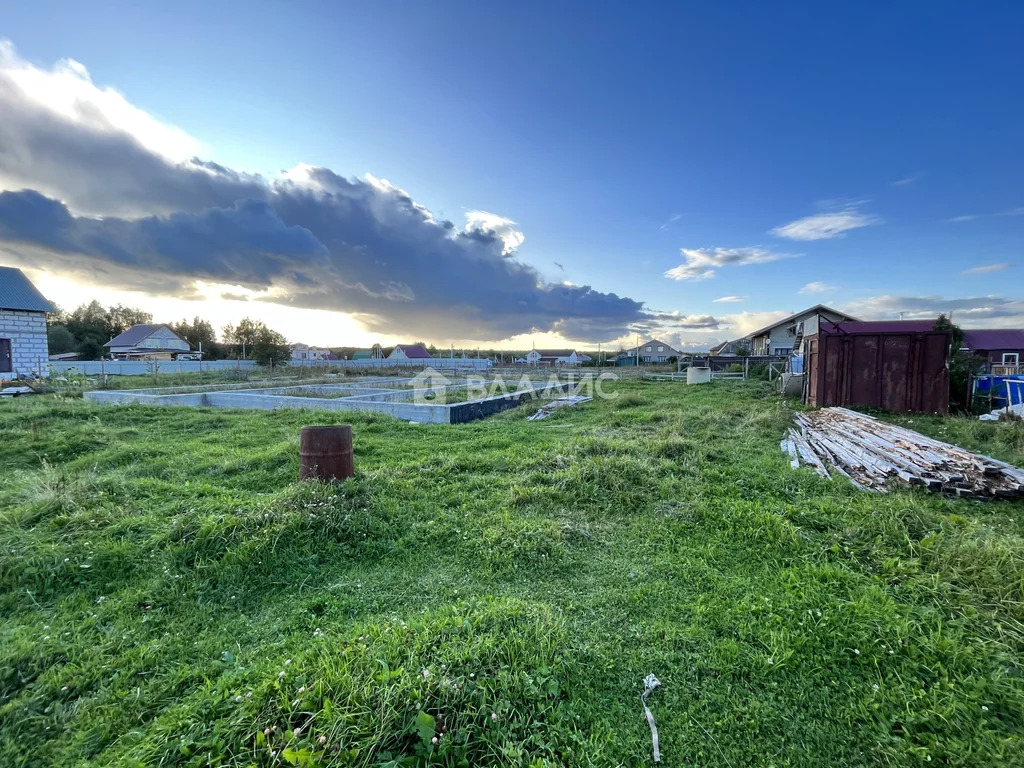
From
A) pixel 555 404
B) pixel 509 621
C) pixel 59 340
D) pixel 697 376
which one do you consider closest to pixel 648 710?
pixel 509 621

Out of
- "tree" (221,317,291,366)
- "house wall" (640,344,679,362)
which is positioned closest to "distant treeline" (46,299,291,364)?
"tree" (221,317,291,366)

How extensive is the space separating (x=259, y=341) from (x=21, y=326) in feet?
46.0

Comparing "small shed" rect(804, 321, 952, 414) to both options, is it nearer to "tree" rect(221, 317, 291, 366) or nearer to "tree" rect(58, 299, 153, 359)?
"tree" rect(221, 317, 291, 366)

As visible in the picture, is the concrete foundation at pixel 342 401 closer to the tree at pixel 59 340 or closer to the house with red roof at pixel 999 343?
the house with red roof at pixel 999 343

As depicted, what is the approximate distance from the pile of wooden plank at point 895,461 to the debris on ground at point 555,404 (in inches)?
205

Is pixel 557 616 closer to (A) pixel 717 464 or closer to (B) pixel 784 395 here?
(A) pixel 717 464

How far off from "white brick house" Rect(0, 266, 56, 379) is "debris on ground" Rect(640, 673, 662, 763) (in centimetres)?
2335

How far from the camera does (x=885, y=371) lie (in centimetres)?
910

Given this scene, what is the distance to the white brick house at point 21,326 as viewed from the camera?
51.7ft

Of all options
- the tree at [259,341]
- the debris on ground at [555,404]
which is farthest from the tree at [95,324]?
the debris on ground at [555,404]

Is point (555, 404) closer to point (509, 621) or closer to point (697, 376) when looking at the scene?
point (509, 621)

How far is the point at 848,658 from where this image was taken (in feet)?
7.04

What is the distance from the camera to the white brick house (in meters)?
15.8

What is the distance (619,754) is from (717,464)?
4329 millimetres
